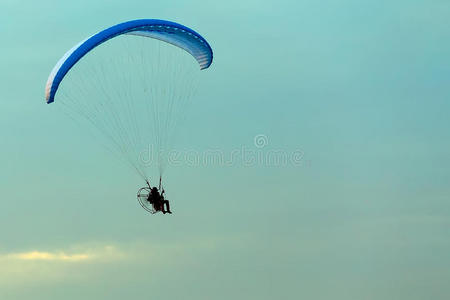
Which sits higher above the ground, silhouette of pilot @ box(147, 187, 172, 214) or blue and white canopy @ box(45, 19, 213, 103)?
blue and white canopy @ box(45, 19, 213, 103)

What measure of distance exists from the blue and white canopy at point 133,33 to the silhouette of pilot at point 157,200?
698cm

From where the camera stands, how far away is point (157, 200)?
101438 millimetres

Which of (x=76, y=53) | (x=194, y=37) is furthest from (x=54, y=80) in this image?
(x=194, y=37)

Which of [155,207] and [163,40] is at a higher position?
[163,40]

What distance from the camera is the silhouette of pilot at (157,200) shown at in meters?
101

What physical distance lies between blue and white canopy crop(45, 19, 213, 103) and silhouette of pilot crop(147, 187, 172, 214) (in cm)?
698

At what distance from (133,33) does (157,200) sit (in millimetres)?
8522

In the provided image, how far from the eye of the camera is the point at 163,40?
104625mm

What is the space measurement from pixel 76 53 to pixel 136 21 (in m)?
3.48

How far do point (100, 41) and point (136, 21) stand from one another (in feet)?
6.99

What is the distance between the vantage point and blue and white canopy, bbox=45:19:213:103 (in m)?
99.4

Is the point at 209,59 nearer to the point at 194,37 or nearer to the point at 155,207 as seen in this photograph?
the point at 194,37

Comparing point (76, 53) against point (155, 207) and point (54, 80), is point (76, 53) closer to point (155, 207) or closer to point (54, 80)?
point (54, 80)

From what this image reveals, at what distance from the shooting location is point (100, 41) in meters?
99.9
